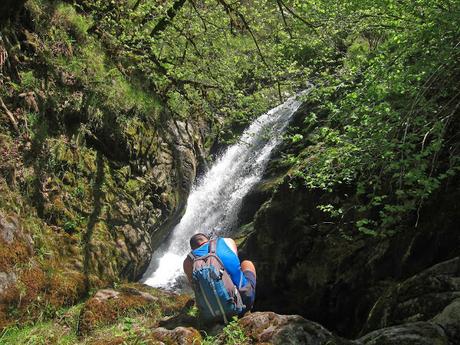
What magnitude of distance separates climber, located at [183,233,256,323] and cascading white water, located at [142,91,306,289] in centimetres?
631

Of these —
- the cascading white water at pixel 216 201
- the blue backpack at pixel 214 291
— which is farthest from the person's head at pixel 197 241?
the cascading white water at pixel 216 201

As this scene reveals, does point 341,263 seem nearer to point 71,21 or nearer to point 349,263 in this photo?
point 349,263

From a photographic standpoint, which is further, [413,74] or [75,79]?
[75,79]

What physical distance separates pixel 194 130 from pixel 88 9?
464cm

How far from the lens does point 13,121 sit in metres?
6.73

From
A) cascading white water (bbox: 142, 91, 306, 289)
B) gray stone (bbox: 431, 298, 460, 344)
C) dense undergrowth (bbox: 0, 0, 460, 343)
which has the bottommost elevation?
cascading white water (bbox: 142, 91, 306, 289)

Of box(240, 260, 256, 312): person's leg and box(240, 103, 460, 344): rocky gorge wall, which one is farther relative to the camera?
box(240, 260, 256, 312): person's leg

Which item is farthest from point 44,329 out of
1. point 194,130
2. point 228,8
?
point 194,130

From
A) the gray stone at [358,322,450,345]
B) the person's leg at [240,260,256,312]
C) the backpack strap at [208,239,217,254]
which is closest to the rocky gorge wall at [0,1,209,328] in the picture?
the backpack strap at [208,239,217,254]

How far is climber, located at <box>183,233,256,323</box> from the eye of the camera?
189 inches

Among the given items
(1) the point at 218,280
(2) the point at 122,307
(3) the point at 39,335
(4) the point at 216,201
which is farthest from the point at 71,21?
(4) the point at 216,201

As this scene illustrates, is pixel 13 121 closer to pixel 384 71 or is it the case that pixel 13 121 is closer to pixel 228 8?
pixel 228 8

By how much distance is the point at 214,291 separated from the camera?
4758mm

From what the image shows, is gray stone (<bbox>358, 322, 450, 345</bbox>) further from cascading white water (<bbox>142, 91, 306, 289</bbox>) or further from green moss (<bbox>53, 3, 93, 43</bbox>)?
cascading white water (<bbox>142, 91, 306, 289</bbox>)
